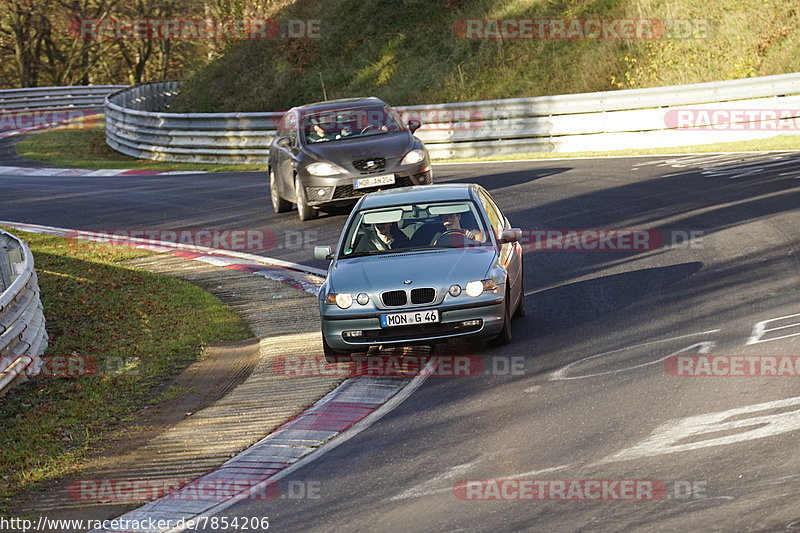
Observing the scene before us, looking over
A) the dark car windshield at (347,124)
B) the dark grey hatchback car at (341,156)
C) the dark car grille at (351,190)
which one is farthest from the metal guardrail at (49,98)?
the dark car grille at (351,190)

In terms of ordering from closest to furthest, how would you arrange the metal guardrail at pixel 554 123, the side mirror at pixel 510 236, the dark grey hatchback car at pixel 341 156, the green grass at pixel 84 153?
the side mirror at pixel 510 236 < the dark grey hatchback car at pixel 341 156 < the metal guardrail at pixel 554 123 < the green grass at pixel 84 153

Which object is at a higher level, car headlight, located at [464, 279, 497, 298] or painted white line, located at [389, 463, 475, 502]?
painted white line, located at [389, 463, 475, 502]

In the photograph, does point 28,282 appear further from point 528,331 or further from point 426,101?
point 426,101

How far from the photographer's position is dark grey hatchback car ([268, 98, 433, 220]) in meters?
18.5

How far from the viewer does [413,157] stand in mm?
18672

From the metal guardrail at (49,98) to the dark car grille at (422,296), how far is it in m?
46.3

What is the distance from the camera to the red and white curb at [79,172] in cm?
3065

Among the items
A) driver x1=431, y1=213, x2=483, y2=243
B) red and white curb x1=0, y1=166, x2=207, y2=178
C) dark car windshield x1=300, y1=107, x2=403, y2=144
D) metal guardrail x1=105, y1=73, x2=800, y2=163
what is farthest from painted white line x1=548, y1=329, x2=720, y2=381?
red and white curb x1=0, y1=166, x2=207, y2=178

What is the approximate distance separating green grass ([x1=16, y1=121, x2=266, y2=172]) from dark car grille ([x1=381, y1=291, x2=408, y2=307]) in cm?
2006

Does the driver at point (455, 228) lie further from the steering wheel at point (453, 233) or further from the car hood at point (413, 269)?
the car hood at point (413, 269)

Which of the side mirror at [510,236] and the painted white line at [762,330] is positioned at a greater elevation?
the side mirror at [510,236]

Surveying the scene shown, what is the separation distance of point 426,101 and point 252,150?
7.16 m

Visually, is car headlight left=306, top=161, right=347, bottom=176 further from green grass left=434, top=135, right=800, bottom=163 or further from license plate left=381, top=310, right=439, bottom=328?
license plate left=381, top=310, right=439, bottom=328

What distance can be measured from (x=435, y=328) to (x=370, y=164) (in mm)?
8667
